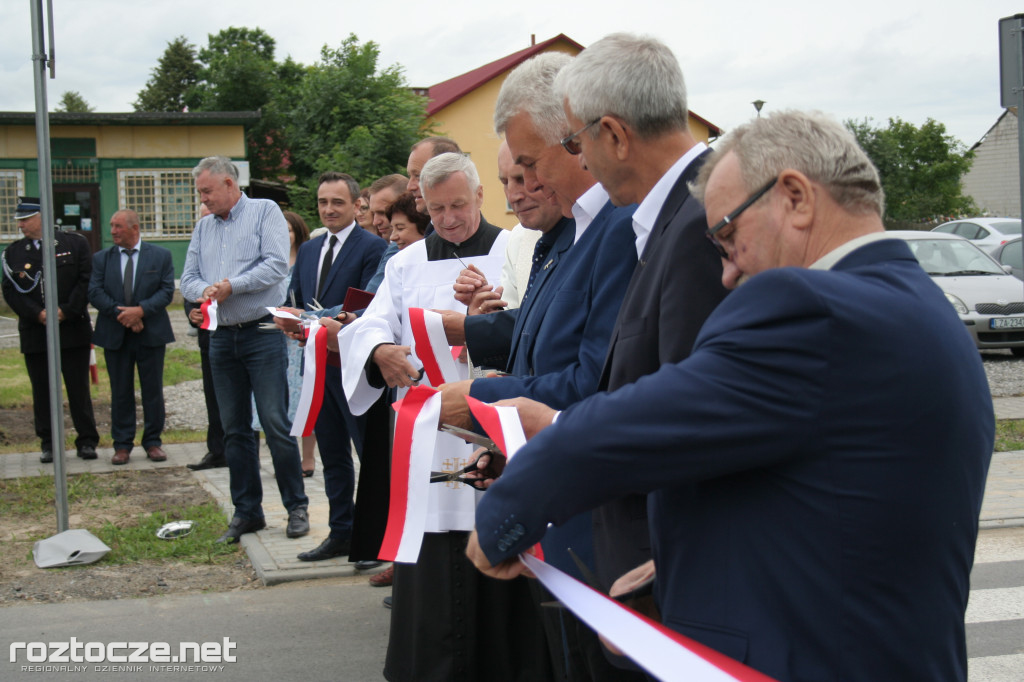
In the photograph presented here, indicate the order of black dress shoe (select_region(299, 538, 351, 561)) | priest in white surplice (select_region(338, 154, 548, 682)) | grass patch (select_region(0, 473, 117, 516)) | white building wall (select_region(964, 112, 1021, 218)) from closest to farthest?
priest in white surplice (select_region(338, 154, 548, 682)) < black dress shoe (select_region(299, 538, 351, 561)) < grass patch (select_region(0, 473, 117, 516)) < white building wall (select_region(964, 112, 1021, 218))

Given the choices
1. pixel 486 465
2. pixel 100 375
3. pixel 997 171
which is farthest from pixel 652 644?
pixel 997 171

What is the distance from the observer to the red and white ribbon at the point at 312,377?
5.00 m

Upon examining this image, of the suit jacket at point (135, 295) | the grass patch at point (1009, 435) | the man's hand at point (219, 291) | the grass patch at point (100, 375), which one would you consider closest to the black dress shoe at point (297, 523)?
the man's hand at point (219, 291)

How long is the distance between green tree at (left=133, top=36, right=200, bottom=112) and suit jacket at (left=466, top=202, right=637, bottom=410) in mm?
72472

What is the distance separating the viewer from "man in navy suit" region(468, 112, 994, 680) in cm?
142

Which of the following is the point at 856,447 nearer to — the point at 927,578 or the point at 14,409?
the point at 927,578

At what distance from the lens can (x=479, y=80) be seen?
39281 millimetres

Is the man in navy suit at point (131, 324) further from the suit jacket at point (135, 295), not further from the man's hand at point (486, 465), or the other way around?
the man's hand at point (486, 465)

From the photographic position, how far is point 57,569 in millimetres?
5945

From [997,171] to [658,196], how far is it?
191 feet

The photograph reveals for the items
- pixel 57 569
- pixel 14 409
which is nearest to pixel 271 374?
pixel 57 569

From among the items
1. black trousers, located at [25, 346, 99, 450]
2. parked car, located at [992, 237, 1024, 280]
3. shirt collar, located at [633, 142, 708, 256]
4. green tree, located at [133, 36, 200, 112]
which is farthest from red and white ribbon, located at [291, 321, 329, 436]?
green tree, located at [133, 36, 200, 112]

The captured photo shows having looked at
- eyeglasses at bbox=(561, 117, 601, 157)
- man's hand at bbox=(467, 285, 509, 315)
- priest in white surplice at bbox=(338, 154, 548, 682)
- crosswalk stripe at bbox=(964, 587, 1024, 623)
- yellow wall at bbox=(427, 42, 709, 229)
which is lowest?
crosswalk stripe at bbox=(964, 587, 1024, 623)

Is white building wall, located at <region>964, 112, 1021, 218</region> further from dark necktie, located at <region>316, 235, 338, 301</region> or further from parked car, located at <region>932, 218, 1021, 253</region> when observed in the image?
dark necktie, located at <region>316, 235, 338, 301</region>
